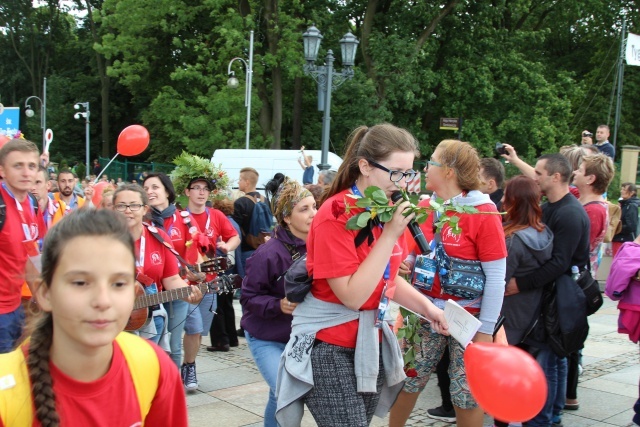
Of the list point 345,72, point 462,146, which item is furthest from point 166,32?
point 462,146

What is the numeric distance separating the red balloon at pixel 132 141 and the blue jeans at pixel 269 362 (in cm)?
564

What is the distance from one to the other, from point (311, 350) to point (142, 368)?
3.54 feet

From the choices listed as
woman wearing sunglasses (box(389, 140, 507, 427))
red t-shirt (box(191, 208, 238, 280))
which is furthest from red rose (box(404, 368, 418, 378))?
red t-shirt (box(191, 208, 238, 280))

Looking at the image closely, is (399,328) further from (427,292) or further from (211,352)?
(211,352)

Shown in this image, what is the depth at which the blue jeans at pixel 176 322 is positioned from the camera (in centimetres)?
574

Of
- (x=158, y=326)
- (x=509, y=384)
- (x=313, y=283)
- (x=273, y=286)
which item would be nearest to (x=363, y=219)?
(x=313, y=283)

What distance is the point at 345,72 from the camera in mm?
16062

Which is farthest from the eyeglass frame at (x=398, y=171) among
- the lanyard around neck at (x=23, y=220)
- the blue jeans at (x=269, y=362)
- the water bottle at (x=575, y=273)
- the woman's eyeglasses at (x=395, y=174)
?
the lanyard around neck at (x=23, y=220)

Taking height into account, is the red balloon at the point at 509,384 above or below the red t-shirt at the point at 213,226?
above

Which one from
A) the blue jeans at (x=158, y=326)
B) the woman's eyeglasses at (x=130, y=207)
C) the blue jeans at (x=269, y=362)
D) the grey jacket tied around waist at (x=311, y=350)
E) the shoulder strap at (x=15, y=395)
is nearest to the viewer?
the shoulder strap at (x=15, y=395)

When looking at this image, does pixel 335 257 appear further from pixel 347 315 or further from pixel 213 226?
pixel 213 226

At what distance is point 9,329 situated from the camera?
15.0 feet

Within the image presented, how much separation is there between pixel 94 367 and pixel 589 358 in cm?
667

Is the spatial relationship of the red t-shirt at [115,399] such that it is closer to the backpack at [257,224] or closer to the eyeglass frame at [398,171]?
the eyeglass frame at [398,171]
